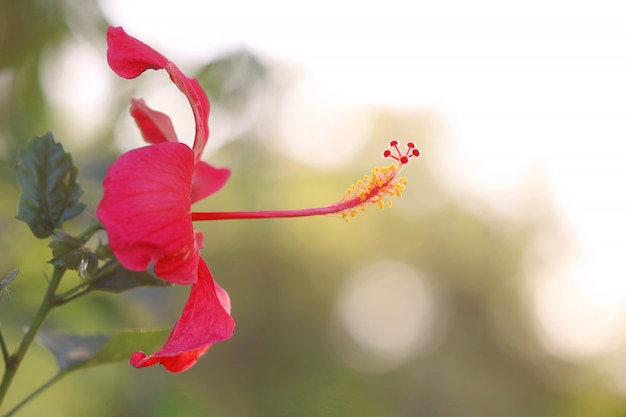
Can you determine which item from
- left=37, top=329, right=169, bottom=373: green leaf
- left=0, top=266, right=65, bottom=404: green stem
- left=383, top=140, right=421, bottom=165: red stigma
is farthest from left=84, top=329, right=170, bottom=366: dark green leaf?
left=383, top=140, right=421, bottom=165: red stigma

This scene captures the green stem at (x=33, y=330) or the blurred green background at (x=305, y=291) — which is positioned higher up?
the green stem at (x=33, y=330)

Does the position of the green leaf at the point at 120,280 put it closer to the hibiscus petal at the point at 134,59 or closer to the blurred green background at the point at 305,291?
the hibiscus petal at the point at 134,59

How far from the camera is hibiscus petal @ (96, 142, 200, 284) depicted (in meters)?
0.81

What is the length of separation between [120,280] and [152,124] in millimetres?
245

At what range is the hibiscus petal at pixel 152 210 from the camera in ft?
2.64

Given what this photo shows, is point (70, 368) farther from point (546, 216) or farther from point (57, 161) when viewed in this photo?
point (546, 216)

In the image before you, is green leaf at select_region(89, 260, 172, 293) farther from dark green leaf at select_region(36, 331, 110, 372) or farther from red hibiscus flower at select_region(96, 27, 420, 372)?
dark green leaf at select_region(36, 331, 110, 372)

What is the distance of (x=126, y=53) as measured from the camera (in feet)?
3.21

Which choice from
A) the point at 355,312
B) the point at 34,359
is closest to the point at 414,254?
the point at 355,312

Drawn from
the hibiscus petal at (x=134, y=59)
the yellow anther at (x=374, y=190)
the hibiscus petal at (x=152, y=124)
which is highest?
the hibiscus petal at (x=134, y=59)

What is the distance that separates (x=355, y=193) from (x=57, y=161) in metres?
0.44

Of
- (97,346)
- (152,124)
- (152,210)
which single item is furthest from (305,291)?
(152,210)

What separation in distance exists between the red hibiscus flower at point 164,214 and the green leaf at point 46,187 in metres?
0.14

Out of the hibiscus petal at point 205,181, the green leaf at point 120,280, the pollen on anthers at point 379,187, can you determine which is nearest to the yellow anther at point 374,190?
the pollen on anthers at point 379,187
